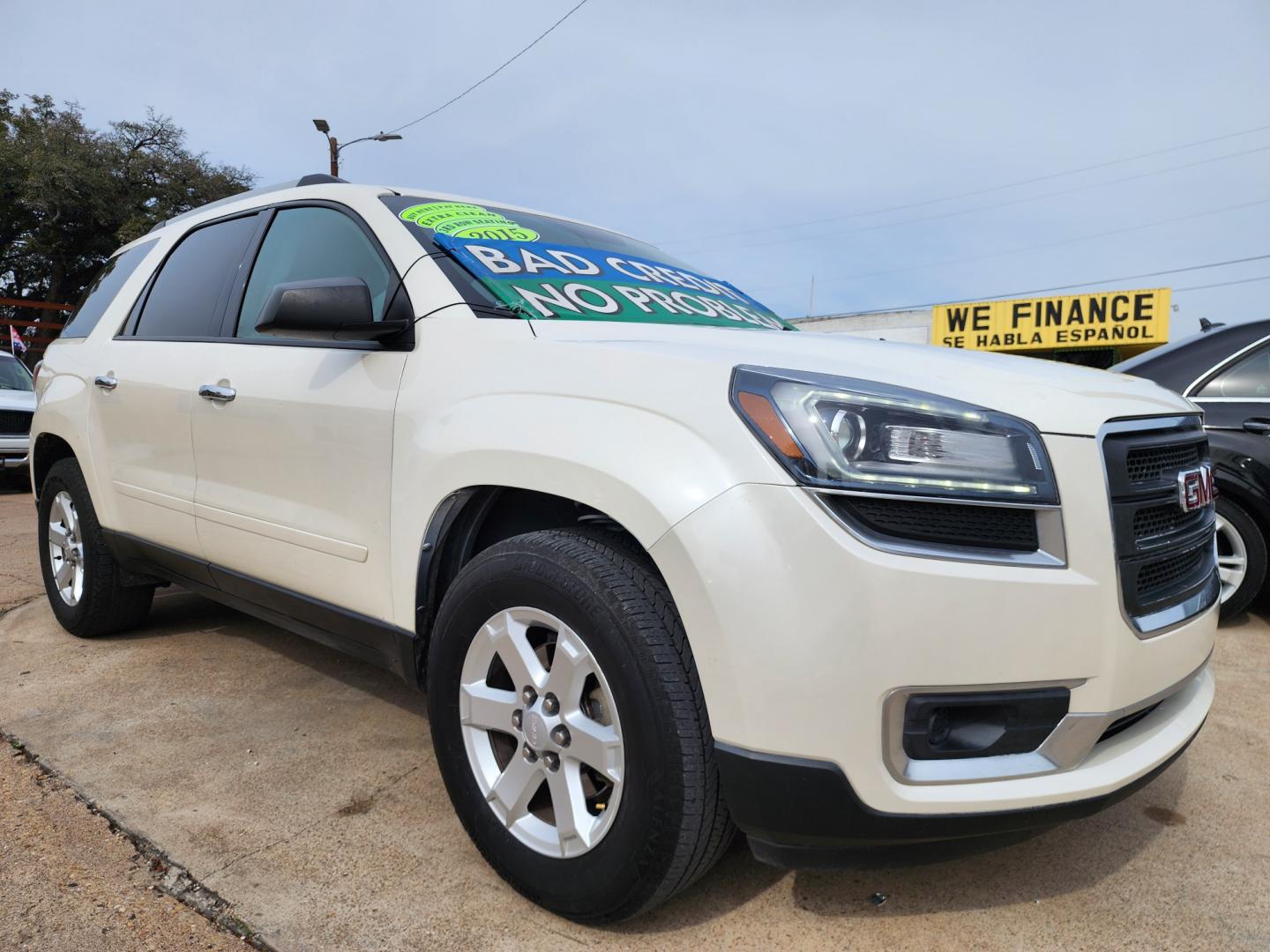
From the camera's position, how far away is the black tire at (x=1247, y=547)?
12.6 ft

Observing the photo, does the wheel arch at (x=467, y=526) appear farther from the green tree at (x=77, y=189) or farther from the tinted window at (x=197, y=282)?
the green tree at (x=77, y=189)

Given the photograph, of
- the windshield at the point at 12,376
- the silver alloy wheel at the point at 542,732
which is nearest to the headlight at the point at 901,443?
the silver alloy wheel at the point at 542,732

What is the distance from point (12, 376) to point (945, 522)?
12378mm

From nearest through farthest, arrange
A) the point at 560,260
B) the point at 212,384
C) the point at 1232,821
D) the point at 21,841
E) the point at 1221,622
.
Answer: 1. the point at 21,841
2. the point at 1232,821
3. the point at 560,260
4. the point at 212,384
5. the point at 1221,622

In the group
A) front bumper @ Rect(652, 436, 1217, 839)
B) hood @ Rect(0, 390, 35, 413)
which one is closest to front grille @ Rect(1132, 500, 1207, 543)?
front bumper @ Rect(652, 436, 1217, 839)

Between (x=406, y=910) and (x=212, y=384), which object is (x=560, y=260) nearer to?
(x=212, y=384)

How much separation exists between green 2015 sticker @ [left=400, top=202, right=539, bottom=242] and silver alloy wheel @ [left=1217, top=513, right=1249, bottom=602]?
11.0 feet

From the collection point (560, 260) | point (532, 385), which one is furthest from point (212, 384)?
point (532, 385)

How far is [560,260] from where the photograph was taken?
8.43ft

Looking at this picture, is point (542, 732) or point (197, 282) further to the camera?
point (197, 282)

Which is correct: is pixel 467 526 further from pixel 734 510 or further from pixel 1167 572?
pixel 1167 572

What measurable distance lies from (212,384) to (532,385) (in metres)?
1.44

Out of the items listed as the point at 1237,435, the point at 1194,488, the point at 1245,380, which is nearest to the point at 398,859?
the point at 1194,488

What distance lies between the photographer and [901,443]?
59.1 inches
